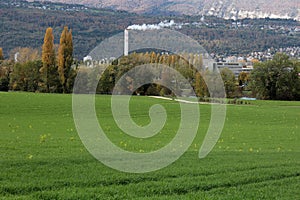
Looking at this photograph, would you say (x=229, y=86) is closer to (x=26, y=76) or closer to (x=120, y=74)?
(x=120, y=74)

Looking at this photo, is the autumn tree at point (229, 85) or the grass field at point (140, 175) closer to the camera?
the grass field at point (140, 175)

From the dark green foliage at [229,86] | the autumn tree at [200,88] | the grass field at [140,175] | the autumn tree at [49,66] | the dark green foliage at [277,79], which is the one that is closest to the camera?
the grass field at [140,175]

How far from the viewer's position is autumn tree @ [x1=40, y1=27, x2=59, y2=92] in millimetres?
74938

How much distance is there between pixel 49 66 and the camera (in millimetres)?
75188

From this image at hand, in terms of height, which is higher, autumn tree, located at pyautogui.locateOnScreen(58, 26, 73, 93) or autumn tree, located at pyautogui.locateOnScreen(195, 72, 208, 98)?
autumn tree, located at pyautogui.locateOnScreen(58, 26, 73, 93)

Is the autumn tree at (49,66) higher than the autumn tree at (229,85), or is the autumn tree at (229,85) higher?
the autumn tree at (49,66)

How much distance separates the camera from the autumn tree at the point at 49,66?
2950 inches

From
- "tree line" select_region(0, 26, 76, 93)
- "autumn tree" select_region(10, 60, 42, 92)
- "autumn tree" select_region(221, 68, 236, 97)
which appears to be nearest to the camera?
"tree line" select_region(0, 26, 76, 93)

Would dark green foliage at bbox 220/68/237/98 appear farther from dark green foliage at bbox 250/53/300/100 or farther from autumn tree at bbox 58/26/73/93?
autumn tree at bbox 58/26/73/93

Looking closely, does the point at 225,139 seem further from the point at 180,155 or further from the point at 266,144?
the point at 180,155

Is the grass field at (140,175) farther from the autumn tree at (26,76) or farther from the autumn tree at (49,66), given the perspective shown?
the autumn tree at (26,76)

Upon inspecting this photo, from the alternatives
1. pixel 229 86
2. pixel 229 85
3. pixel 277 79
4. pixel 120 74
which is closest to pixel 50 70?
pixel 120 74

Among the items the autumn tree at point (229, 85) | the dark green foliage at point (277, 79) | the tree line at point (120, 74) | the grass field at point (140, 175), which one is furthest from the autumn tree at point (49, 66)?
the grass field at point (140, 175)

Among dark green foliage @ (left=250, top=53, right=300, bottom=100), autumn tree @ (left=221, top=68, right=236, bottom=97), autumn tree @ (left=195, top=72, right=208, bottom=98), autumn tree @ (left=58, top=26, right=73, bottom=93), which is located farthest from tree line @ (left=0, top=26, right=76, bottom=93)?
dark green foliage @ (left=250, top=53, right=300, bottom=100)
